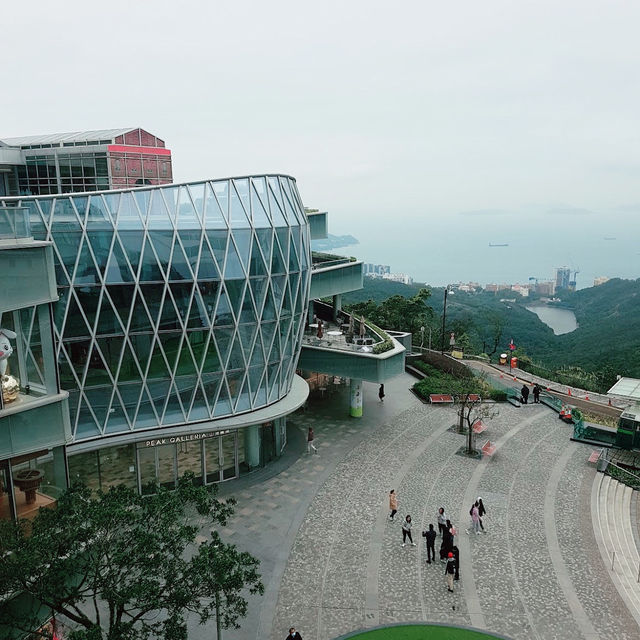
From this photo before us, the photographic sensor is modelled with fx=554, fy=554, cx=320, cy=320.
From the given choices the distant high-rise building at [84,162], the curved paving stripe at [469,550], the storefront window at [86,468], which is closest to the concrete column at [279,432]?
the storefront window at [86,468]

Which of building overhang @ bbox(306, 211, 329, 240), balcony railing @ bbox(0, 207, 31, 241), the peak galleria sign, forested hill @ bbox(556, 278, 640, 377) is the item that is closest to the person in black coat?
the peak galleria sign

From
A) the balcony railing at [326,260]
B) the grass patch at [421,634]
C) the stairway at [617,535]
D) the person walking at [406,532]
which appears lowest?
the stairway at [617,535]

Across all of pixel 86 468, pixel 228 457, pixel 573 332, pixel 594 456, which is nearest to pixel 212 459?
pixel 228 457

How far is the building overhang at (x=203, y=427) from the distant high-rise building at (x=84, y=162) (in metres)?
33.9

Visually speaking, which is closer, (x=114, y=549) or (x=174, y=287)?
(x=114, y=549)

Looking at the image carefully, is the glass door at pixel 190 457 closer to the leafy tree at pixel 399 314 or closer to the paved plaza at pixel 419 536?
the paved plaza at pixel 419 536

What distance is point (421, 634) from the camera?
57.4ft

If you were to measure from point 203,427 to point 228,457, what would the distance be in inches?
114

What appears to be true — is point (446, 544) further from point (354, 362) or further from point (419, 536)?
point (354, 362)

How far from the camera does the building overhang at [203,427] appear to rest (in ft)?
80.1

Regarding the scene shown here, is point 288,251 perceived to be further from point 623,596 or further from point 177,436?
point 623,596

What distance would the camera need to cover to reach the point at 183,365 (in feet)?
85.9

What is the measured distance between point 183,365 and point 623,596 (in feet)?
65.3

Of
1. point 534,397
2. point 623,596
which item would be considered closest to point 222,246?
point 623,596
